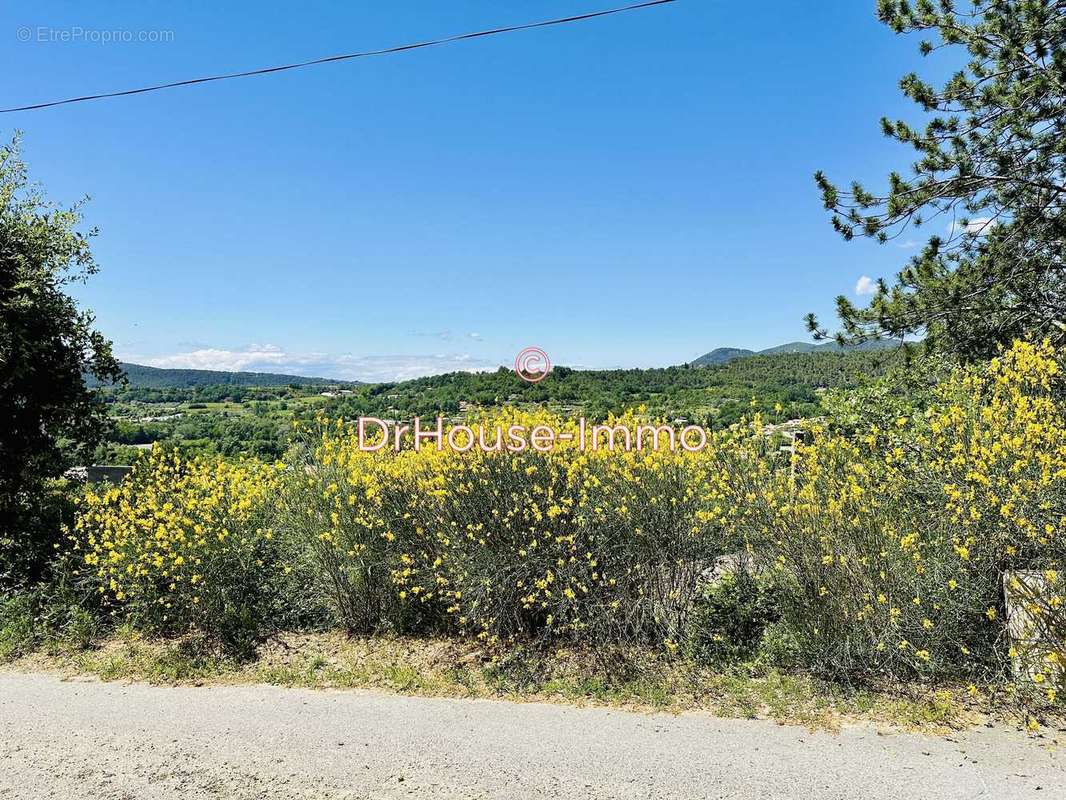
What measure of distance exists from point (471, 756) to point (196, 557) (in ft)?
10.1

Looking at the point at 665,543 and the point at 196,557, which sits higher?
the point at 665,543

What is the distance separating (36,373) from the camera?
23.5 feet

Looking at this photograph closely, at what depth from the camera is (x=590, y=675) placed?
4.59 meters

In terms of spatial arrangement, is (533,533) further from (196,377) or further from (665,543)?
(196,377)

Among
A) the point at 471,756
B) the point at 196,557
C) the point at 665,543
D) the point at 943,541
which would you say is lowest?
the point at 471,756

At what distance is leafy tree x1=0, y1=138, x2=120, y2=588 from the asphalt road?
361cm

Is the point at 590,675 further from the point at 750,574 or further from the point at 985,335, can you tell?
the point at 985,335

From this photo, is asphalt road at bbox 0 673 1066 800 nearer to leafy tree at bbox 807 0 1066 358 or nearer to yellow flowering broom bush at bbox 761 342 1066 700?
yellow flowering broom bush at bbox 761 342 1066 700

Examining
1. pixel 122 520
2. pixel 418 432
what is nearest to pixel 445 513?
pixel 418 432

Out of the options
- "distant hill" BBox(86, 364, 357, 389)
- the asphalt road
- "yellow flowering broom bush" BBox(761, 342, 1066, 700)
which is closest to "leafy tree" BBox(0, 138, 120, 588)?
the asphalt road

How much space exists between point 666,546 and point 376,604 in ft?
8.22

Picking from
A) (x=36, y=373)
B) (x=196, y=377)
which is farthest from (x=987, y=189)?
(x=196, y=377)

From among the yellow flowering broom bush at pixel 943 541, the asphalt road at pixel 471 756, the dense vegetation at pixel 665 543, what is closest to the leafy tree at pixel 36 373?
the dense vegetation at pixel 665 543

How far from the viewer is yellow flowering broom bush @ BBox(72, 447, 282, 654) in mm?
5406
